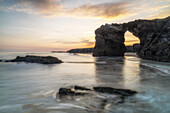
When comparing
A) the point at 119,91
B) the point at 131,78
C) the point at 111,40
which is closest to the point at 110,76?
the point at 131,78

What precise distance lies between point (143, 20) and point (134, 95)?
115 feet

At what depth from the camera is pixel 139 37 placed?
36375 mm

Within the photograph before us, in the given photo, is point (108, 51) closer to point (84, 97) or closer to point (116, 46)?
point (116, 46)

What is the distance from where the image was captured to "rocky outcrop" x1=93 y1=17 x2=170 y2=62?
914 inches

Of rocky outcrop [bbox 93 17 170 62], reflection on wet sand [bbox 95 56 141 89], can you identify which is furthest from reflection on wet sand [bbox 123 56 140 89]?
rocky outcrop [bbox 93 17 170 62]

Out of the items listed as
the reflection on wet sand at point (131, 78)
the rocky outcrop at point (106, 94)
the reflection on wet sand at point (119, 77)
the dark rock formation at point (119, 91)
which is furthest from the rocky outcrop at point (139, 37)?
the rocky outcrop at point (106, 94)

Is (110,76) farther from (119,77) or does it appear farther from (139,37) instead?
(139,37)

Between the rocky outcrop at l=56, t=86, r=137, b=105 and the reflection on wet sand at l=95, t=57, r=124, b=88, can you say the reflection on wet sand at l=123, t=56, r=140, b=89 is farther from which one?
the rocky outcrop at l=56, t=86, r=137, b=105

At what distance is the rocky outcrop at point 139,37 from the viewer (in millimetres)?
23225

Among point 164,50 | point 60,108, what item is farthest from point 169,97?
point 164,50

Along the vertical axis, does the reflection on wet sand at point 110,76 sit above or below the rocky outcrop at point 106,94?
below

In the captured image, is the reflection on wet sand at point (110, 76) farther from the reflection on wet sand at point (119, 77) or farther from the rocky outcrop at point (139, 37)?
the rocky outcrop at point (139, 37)

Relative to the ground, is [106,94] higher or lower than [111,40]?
lower

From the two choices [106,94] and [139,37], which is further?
[139,37]
